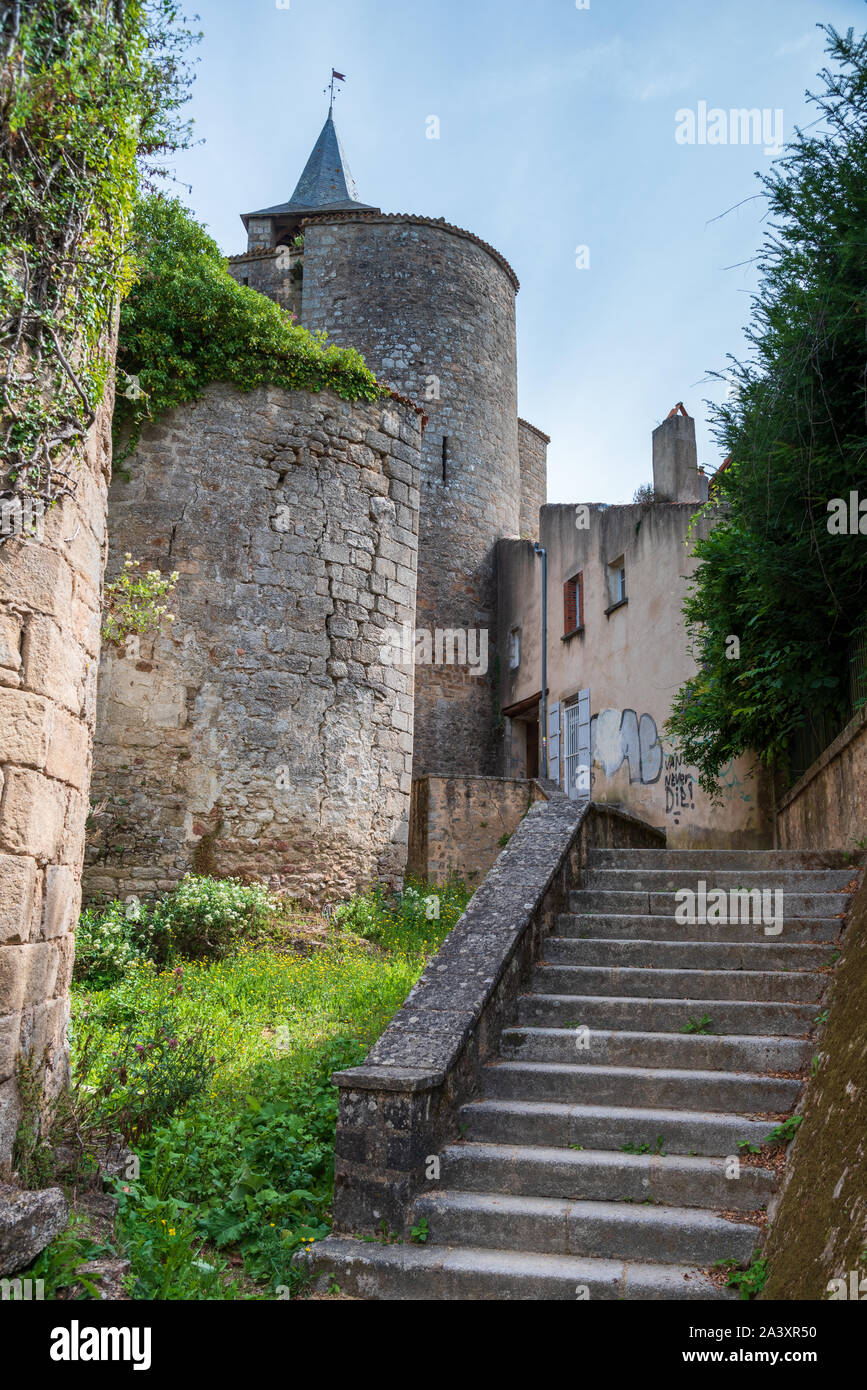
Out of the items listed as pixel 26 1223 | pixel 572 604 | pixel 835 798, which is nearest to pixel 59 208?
pixel 26 1223

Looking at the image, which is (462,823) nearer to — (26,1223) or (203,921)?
(203,921)

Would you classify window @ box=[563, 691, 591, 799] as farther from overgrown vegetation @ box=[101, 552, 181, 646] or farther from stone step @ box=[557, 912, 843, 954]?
stone step @ box=[557, 912, 843, 954]

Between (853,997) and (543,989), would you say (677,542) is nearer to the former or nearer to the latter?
(543,989)

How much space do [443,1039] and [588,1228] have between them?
3.04 ft

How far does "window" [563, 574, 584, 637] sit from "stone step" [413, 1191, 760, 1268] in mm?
12240

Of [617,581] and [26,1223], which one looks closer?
[26,1223]

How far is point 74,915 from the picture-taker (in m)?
4.18

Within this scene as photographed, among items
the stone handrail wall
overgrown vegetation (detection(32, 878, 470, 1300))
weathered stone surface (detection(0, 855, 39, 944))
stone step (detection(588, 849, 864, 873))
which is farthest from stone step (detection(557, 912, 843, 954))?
weathered stone surface (detection(0, 855, 39, 944))

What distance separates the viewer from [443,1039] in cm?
421

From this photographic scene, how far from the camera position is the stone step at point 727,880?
5.71 m

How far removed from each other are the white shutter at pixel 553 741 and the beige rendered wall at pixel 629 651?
25cm
